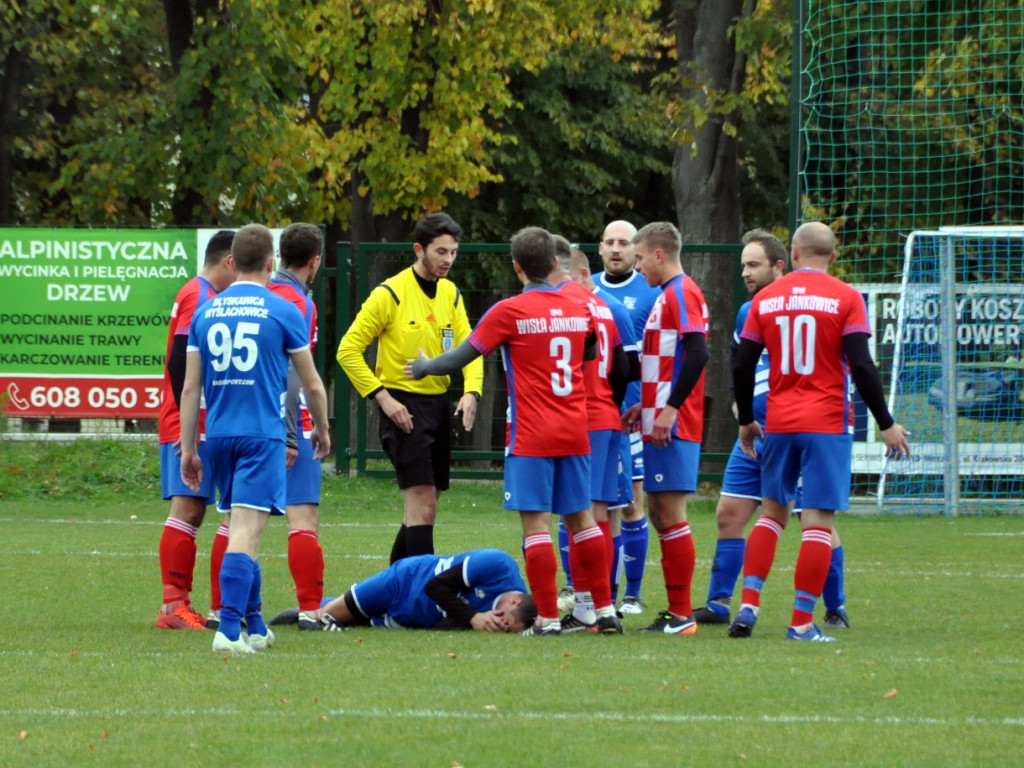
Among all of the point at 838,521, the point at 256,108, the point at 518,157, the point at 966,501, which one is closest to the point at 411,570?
the point at 838,521

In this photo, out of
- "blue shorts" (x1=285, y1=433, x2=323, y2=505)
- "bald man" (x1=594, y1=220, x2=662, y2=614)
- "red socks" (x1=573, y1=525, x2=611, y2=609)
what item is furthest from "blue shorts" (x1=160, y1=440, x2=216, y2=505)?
"bald man" (x1=594, y1=220, x2=662, y2=614)

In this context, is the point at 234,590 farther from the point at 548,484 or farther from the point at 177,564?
the point at 548,484

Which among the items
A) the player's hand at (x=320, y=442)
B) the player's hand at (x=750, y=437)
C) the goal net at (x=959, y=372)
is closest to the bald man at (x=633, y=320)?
the player's hand at (x=750, y=437)

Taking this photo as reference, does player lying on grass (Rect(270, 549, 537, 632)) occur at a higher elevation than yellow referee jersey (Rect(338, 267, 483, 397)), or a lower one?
lower

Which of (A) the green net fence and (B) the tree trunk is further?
(B) the tree trunk

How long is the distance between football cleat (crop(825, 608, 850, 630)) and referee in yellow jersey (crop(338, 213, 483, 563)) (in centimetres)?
213

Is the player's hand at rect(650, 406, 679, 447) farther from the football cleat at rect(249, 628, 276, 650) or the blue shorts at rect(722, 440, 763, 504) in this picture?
the football cleat at rect(249, 628, 276, 650)

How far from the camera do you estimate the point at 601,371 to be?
848cm

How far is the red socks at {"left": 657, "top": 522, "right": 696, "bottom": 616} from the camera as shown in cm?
845

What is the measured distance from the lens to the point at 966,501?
16.7 metres

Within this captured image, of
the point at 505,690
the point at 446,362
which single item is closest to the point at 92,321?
the point at 446,362

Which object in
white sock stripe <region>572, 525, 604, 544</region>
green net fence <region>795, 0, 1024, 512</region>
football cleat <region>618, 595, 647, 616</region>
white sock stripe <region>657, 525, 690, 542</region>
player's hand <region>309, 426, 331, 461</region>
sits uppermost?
green net fence <region>795, 0, 1024, 512</region>

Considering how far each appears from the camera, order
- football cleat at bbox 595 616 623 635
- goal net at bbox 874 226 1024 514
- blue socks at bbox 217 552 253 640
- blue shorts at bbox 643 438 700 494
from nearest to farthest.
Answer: blue socks at bbox 217 552 253 640
football cleat at bbox 595 616 623 635
blue shorts at bbox 643 438 700 494
goal net at bbox 874 226 1024 514

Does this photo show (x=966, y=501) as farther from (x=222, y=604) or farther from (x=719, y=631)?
(x=222, y=604)
